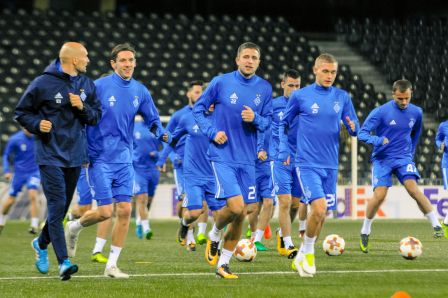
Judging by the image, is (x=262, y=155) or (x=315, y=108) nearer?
(x=262, y=155)

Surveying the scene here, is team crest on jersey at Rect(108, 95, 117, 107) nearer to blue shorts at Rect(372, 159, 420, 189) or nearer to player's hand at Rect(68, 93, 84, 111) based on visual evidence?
player's hand at Rect(68, 93, 84, 111)

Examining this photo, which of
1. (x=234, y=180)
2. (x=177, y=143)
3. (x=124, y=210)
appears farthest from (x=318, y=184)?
(x=177, y=143)

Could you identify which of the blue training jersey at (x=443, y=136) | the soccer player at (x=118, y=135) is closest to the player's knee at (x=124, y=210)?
the soccer player at (x=118, y=135)

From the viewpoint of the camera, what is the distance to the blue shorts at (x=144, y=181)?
16.9m

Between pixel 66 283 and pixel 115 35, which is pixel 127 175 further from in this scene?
pixel 115 35

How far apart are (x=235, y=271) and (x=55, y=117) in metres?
2.42

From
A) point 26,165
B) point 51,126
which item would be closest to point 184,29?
point 26,165

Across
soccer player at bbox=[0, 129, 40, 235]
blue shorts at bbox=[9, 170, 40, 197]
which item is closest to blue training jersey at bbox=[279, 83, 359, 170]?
blue shorts at bbox=[9, 170, 40, 197]

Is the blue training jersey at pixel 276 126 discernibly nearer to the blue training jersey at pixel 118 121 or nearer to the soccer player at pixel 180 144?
the soccer player at pixel 180 144

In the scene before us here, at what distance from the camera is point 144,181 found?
56.0 ft

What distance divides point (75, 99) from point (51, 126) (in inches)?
13.1

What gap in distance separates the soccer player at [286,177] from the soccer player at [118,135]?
2.51m

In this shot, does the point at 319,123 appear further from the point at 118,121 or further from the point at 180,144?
the point at 180,144

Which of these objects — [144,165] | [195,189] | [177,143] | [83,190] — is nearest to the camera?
Result: [83,190]
